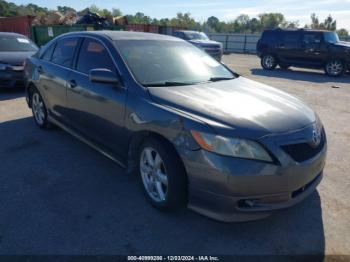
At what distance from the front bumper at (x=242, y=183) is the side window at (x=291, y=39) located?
13405 mm

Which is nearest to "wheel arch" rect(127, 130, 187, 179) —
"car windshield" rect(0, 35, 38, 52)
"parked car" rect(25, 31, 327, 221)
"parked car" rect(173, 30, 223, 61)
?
"parked car" rect(25, 31, 327, 221)

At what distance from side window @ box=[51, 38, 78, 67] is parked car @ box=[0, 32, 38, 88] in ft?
12.7

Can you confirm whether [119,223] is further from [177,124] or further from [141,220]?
[177,124]

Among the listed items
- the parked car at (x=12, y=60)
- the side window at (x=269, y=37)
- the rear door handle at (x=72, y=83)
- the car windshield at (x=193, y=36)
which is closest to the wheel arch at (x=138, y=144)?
the rear door handle at (x=72, y=83)

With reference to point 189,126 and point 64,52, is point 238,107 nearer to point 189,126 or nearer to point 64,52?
point 189,126

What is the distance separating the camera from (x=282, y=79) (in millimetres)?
12812

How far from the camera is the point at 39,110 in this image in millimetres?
5672

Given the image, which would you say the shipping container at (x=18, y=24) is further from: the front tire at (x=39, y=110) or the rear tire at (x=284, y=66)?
the rear tire at (x=284, y=66)

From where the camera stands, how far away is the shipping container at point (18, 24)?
16.7 metres

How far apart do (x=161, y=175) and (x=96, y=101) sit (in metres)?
1.30

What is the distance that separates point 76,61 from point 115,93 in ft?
4.05

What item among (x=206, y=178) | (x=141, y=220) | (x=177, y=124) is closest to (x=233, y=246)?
(x=206, y=178)

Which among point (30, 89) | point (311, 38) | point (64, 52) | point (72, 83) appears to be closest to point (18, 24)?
point (30, 89)

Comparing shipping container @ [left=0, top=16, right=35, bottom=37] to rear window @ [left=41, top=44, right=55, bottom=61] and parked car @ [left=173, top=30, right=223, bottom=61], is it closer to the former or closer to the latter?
parked car @ [left=173, top=30, right=223, bottom=61]
